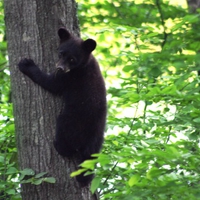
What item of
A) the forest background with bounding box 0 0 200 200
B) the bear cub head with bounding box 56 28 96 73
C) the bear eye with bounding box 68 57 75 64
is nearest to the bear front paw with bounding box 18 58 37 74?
the bear cub head with bounding box 56 28 96 73

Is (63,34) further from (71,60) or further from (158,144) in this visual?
(158,144)

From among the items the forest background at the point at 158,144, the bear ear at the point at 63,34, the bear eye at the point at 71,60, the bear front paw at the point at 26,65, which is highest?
the bear ear at the point at 63,34

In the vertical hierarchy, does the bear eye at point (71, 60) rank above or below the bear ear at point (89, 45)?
below

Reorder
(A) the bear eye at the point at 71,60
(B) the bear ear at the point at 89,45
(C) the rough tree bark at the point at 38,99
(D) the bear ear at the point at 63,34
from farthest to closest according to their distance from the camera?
(B) the bear ear at the point at 89,45
(A) the bear eye at the point at 71,60
(D) the bear ear at the point at 63,34
(C) the rough tree bark at the point at 38,99

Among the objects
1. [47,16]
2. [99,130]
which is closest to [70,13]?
[47,16]

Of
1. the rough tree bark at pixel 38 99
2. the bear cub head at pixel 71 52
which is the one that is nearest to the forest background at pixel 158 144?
the rough tree bark at pixel 38 99

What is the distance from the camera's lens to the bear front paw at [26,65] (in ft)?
12.8

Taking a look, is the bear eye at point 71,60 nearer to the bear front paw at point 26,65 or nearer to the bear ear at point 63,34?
the bear ear at point 63,34

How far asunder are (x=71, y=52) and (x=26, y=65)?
742 mm

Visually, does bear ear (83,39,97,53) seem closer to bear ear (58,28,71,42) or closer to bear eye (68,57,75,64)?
bear eye (68,57,75,64)

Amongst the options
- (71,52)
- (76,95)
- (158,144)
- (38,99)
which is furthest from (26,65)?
(158,144)

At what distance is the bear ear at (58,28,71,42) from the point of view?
13.4 ft

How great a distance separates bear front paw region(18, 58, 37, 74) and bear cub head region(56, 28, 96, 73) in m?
0.24

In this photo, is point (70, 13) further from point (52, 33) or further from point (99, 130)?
point (99, 130)
